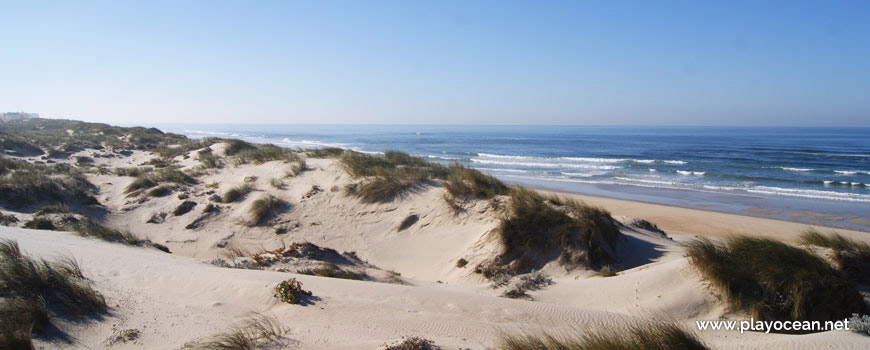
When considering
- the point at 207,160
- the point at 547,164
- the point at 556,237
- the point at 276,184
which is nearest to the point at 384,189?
the point at 276,184

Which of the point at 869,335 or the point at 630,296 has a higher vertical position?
the point at 869,335

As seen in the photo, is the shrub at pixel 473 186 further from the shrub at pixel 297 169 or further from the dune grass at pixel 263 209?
the shrub at pixel 297 169

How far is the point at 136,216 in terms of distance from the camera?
1279 centimetres

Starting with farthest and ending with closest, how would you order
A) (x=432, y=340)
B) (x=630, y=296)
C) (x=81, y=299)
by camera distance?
(x=630, y=296) → (x=81, y=299) → (x=432, y=340)

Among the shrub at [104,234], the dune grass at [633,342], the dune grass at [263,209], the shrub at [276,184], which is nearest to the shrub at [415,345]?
the dune grass at [633,342]

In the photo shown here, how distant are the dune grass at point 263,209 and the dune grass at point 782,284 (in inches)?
417

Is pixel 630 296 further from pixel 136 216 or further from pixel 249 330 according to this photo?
pixel 136 216

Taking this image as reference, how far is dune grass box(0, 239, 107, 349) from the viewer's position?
350 cm

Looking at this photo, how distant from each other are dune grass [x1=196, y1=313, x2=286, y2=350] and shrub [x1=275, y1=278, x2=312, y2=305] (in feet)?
1.49

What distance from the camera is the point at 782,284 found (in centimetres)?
468

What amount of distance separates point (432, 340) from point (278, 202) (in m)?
9.80

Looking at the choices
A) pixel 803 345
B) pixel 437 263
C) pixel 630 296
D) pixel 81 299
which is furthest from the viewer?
pixel 437 263

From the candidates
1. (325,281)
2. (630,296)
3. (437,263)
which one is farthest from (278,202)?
(630,296)

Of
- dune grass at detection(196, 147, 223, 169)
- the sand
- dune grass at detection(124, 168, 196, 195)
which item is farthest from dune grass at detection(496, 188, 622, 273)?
dune grass at detection(196, 147, 223, 169)
